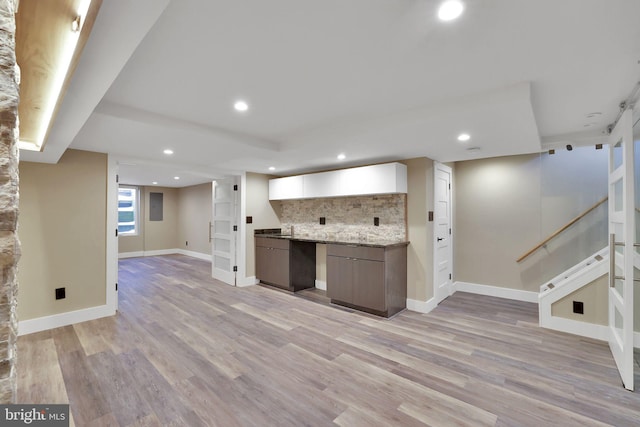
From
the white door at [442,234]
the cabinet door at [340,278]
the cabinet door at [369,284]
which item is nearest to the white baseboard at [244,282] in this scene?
the cabinet door at [340,278]

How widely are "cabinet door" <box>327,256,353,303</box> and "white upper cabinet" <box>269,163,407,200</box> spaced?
3.41 feet

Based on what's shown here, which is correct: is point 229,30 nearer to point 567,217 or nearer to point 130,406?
point 130,406

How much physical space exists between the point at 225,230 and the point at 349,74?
15.1ft

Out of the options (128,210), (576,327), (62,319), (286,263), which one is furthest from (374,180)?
(128,210)

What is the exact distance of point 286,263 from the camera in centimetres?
500

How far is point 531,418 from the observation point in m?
1.94

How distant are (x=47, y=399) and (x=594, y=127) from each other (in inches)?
221

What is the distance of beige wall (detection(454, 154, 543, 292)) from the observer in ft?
14.5

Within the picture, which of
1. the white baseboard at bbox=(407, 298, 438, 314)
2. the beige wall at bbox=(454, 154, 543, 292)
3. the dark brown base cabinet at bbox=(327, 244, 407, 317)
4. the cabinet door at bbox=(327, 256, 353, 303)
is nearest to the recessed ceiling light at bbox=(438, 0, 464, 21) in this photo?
the dark brown base cabinet at bbox=(327, 244, 407, 317)

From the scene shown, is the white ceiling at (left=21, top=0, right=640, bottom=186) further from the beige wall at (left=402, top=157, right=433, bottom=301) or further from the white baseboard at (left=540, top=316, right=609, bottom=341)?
the white baseboard at (left=540, top=316, right=609, bottom=341)

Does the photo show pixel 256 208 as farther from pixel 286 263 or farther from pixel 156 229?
pixel 156 229

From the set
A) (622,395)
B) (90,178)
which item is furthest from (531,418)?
(90,178)

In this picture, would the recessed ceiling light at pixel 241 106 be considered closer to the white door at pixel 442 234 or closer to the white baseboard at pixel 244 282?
the white door at pixel 442 234

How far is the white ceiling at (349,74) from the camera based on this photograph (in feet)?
4.46
